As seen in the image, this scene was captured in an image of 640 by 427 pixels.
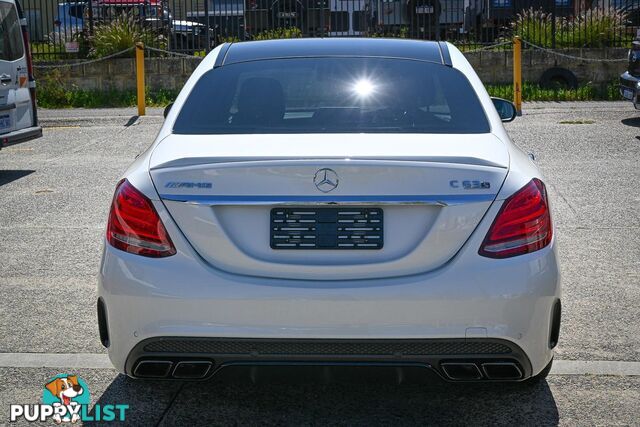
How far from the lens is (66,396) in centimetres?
457

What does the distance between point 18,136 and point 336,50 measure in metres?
7.48

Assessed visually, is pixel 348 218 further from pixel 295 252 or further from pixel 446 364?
pixel 446 364

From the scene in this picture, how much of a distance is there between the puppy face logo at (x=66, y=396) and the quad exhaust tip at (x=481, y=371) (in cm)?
162

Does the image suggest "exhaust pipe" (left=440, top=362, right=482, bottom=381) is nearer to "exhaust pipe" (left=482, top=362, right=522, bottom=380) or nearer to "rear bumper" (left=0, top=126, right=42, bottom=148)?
"exhaust pipe" (left=482, top=362, right=522, bottom=380)

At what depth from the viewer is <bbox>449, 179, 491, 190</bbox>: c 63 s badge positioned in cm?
376

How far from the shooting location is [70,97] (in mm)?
20609

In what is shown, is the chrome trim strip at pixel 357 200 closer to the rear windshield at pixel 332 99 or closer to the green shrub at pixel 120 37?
the rear windshield at pixel 332 99

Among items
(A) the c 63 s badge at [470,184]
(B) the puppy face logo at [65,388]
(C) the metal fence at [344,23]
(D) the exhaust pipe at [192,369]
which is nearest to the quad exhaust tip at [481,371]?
(A) the c 63 s badge at [470,184]

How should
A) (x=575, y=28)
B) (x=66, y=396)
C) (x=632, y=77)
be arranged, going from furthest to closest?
1. (x=575, y=28)
2. (x=632, y=77)
3. (x=66, y=396)

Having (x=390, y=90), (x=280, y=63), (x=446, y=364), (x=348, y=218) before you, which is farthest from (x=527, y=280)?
(x=280, y=63)

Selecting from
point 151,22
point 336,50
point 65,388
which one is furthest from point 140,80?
point 65,388

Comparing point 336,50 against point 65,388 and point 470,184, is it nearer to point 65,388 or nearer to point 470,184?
point 470,184

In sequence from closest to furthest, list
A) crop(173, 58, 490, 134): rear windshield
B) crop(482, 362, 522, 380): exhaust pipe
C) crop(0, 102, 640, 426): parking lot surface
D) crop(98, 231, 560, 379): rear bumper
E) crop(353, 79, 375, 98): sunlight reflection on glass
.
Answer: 1. crop(98, 231, 560, 379): rear bumper
2. crop(482, 362, 522, 380): exhaust pipe
3. crop(0, 102, 640, 426): parking lot surface
4. crop(173, 58, 490, 134): rear windshield
5. crop(353, 79, 375, 98): sunlight reflection on glass

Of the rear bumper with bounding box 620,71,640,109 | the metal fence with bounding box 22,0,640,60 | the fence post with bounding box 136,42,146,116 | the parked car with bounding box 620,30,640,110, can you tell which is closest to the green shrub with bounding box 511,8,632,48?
the metal fence with bounding box 22,0,640,60
